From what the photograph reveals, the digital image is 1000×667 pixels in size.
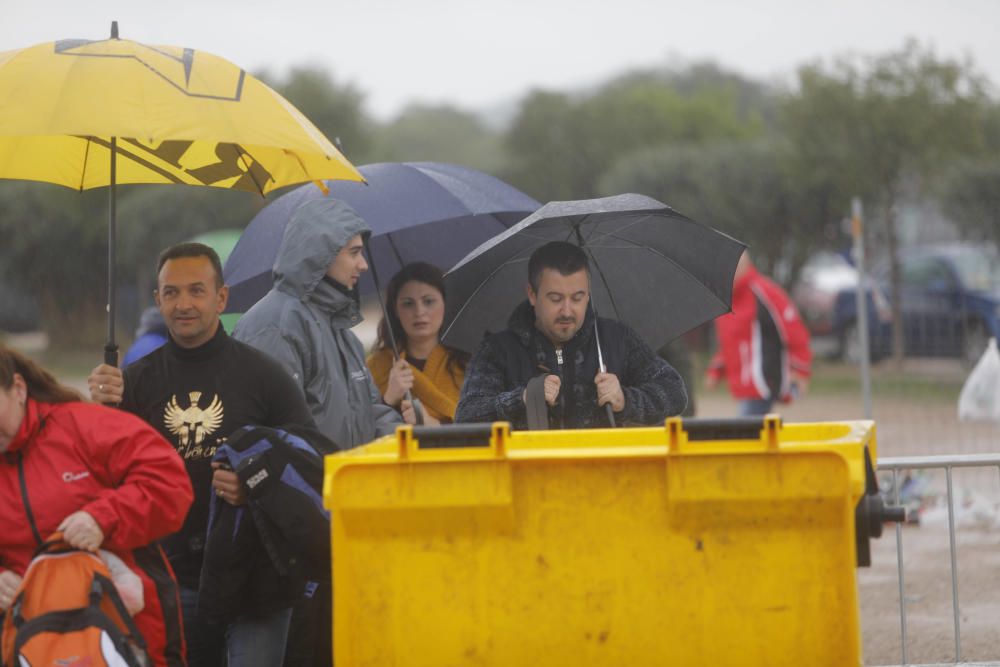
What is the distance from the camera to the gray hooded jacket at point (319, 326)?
16.5ft

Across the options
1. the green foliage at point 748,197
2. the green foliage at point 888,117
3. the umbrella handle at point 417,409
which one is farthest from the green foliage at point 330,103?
the umbrella handle at point 417,409

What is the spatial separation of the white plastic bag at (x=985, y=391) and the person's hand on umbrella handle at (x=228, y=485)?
697 centimetres

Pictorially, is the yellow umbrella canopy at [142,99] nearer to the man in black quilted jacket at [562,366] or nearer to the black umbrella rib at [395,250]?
the man in black quilted jacket at [562,366]

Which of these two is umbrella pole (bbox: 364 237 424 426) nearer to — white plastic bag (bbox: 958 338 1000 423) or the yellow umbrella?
the yellow umbrella

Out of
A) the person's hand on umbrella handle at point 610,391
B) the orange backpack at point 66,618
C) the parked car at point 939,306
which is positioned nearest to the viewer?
the orange backpack at point 66,618

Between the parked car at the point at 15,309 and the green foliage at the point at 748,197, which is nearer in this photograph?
the green foliage at the point at 748,197

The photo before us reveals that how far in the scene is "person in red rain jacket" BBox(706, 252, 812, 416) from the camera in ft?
36.4

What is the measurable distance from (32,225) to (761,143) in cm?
1753

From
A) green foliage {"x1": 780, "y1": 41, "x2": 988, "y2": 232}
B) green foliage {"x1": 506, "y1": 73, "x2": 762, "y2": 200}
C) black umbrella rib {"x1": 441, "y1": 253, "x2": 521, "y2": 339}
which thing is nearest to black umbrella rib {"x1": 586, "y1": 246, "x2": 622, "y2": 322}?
black umbrella rib {"x1": 441, "y1": 253, "x2": 521, "y2": 339}

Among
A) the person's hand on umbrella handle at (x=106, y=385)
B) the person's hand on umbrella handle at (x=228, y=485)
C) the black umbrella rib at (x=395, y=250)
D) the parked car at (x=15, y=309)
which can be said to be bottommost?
the person's hand on umbrella handle at (x=228, y=485)

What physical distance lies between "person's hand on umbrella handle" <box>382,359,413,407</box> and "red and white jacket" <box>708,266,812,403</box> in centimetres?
557

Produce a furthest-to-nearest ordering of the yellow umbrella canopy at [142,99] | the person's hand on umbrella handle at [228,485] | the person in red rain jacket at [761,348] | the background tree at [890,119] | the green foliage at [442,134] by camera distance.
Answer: the green foliage at [442,134], the background tree at [890,119], the person in red rain jacket at [761,348], the person's hand on umbrella handle at [228,485], the yellow umbrella canopy at [142,99]

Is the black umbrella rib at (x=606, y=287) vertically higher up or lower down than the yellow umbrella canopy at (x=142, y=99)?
lower down

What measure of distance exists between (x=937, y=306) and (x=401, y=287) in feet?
35.8
